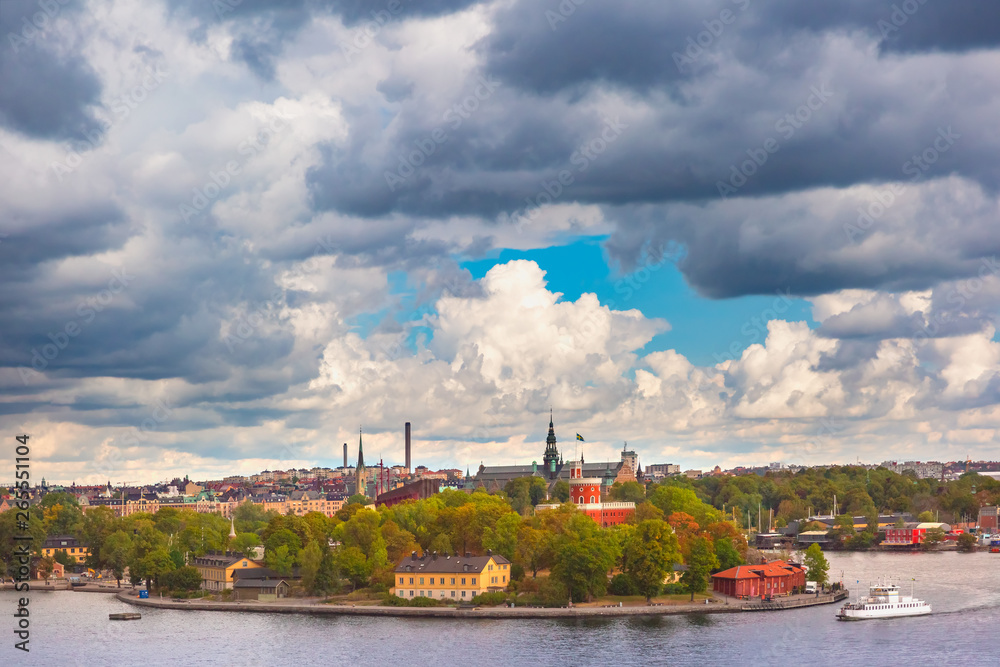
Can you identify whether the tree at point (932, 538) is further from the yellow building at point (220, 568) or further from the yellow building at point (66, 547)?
the yellow building at point (66, 547)

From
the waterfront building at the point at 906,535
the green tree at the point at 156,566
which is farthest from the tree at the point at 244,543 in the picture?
the waterfront building at the point at 906,535

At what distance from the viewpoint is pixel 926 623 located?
7669 centimetres

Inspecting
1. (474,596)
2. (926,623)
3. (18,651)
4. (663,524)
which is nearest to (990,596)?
(926,623)

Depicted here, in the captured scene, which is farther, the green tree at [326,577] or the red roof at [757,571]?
the green tree at [326,577]

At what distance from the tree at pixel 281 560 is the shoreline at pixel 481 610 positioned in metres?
7.30

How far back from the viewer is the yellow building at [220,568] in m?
101

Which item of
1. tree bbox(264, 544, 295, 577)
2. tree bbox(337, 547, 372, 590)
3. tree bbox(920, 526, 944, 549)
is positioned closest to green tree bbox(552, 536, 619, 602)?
tree bbox(337, 547, 372, 590)

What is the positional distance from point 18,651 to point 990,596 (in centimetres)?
6745

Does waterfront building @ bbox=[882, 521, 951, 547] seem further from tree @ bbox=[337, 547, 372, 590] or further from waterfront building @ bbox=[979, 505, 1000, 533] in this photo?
tree @ bbox=[337, 547, 372, 590]

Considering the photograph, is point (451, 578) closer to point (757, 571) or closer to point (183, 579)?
point (757, 571)

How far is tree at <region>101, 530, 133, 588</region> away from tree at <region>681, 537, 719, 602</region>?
171 ft

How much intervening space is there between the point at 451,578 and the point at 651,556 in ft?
48.7

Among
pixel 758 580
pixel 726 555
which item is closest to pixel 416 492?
pixel 726 555

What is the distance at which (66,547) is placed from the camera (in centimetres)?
13625
